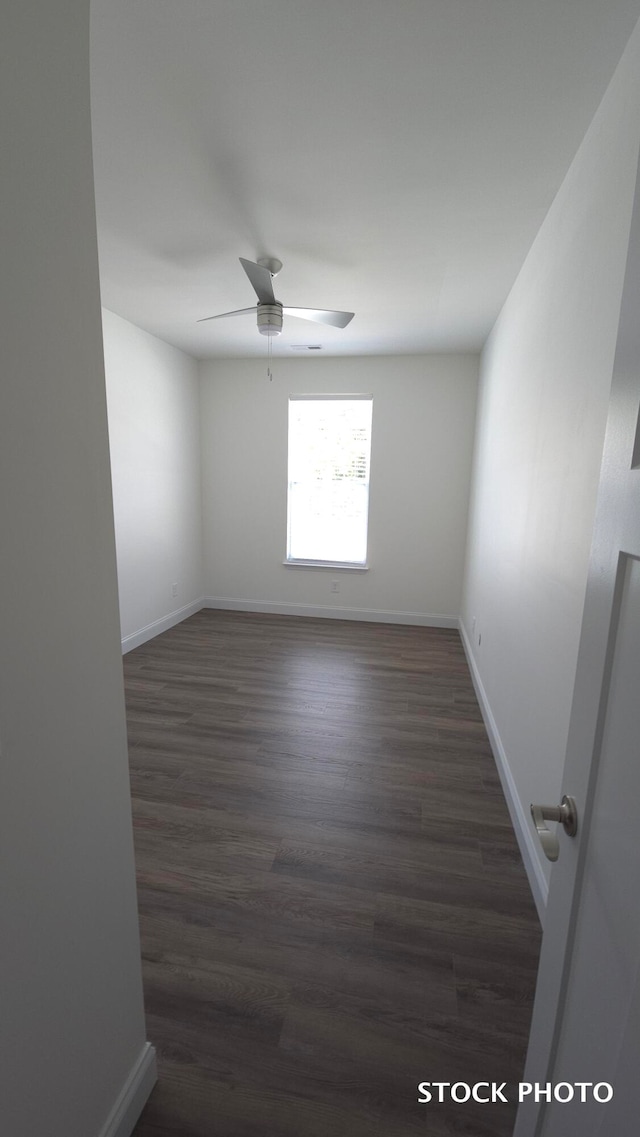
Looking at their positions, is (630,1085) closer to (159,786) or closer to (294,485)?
(159,786)

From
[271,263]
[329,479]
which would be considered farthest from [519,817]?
[329,479]

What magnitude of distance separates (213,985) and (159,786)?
3.37 ft

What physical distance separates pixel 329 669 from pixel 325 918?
220 centimetres

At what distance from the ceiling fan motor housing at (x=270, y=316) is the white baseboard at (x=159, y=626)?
2724 mm

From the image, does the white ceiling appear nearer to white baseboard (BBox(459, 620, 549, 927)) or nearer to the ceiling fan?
the ceiling fan

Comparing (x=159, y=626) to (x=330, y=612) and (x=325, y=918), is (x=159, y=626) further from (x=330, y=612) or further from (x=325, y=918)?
(x=325, y=918)

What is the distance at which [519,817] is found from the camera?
1.97m

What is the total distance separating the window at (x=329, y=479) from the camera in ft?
15.8

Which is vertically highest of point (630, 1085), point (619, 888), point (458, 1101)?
point (619, 888)

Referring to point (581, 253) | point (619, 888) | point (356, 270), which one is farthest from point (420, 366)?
point (619, 888)

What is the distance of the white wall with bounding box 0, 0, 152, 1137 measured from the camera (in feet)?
2.22

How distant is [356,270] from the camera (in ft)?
8.77

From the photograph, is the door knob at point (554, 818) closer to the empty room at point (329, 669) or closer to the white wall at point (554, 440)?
the empty room at point (329, 669)

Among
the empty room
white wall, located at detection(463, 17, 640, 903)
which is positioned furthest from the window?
white wall, located at detection(463, 17, 640, 903)
